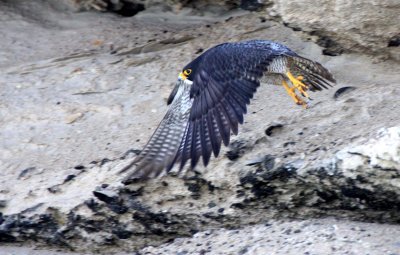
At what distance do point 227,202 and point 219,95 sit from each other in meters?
0.51

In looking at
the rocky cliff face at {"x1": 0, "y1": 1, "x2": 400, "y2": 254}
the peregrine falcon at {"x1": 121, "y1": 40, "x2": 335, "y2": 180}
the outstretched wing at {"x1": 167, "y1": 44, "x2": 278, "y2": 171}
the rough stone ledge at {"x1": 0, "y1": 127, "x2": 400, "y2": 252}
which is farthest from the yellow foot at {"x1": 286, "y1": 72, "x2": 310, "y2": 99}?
the rough stone ledge at {"x1": 0, "y1": 127, "x2": 400, "y2": 252}

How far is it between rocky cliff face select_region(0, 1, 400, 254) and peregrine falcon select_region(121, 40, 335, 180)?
0.13 metres

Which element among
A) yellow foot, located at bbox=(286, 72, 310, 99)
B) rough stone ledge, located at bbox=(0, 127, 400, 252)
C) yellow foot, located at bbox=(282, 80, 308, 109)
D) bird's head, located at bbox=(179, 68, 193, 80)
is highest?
bird's head, located at bbox=(179, 68, 193, 80)

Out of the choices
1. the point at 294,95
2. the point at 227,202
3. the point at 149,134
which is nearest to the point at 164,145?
the point at 227,202

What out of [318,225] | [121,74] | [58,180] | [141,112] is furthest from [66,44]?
[318,225]

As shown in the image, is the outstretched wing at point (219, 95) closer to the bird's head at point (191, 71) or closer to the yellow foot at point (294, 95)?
the bird's head at point (191, 71)

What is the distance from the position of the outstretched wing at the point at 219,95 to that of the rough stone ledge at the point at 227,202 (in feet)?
0.66

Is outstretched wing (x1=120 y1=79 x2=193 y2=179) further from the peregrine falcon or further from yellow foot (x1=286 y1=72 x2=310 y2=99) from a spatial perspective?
yellow foot (x1=286 y1=72 x2=310 y2=99)

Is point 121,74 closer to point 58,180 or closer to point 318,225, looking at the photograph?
point 58,180

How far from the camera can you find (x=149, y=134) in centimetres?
550

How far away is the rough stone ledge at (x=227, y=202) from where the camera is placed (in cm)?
439

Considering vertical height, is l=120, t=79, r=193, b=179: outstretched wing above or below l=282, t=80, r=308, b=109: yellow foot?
below

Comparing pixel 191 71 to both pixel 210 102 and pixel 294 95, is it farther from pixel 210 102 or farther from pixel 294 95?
pixel 294 95

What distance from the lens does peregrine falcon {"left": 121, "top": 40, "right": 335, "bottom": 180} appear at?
4.71 meters
